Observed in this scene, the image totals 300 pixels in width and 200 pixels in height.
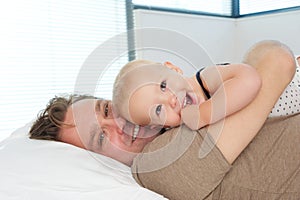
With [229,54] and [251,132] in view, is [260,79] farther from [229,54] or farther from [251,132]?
[229,54]

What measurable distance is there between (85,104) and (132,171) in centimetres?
24

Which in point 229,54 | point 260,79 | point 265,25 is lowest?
point 229,54

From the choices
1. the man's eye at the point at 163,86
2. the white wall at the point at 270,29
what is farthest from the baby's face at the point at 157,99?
the white wall at the point at 270,29

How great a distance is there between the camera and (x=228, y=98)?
866 mm

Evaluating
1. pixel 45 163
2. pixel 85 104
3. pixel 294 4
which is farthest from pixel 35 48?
pixel 294 4

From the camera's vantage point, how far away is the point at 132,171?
0.95m

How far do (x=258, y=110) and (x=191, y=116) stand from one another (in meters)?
0.14

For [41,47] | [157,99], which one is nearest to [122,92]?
[157,99]

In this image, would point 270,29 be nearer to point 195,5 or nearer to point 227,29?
point 227,29

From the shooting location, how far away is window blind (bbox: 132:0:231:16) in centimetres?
297

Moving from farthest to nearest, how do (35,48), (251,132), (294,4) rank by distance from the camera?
(294,4), (35,48), (251,132)

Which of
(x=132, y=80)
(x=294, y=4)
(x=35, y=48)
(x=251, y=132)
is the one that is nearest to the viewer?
(x=251, y=132)

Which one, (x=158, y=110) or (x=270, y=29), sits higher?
(x=158, y=110)

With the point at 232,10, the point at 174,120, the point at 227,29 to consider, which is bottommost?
the point at 227,29
